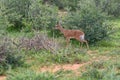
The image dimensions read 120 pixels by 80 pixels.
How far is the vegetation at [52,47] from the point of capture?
24.8 feet

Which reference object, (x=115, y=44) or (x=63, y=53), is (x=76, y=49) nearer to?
(x=63, y=53)

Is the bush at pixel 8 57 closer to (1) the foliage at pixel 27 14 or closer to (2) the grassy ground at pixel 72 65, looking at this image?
(2) the grassy ground at pixel 72 65

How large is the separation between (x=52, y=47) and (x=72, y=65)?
0.94 m

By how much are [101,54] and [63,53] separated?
1334 mm

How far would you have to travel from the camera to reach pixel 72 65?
28.4 ft

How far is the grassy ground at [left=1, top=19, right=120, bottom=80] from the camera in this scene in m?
7.03

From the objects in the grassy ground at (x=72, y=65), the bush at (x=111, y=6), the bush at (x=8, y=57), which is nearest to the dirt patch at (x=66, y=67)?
the grassy ground at (x=72, y=65)

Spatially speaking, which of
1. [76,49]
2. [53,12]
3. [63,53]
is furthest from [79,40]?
[53,12]

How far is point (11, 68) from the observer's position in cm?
806

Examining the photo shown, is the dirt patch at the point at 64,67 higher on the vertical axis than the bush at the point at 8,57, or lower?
lower

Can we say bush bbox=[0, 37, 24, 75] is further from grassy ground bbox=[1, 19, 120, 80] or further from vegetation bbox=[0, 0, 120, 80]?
grassy ground bbox=[1, 19, 120, 80]

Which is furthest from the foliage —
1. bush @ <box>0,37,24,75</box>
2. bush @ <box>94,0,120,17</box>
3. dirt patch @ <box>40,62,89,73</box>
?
dirt patch @ <box>40,62,89,73</box>

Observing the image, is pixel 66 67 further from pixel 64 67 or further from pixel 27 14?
pixel 27 14

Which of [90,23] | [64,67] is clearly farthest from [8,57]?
[90,23]
